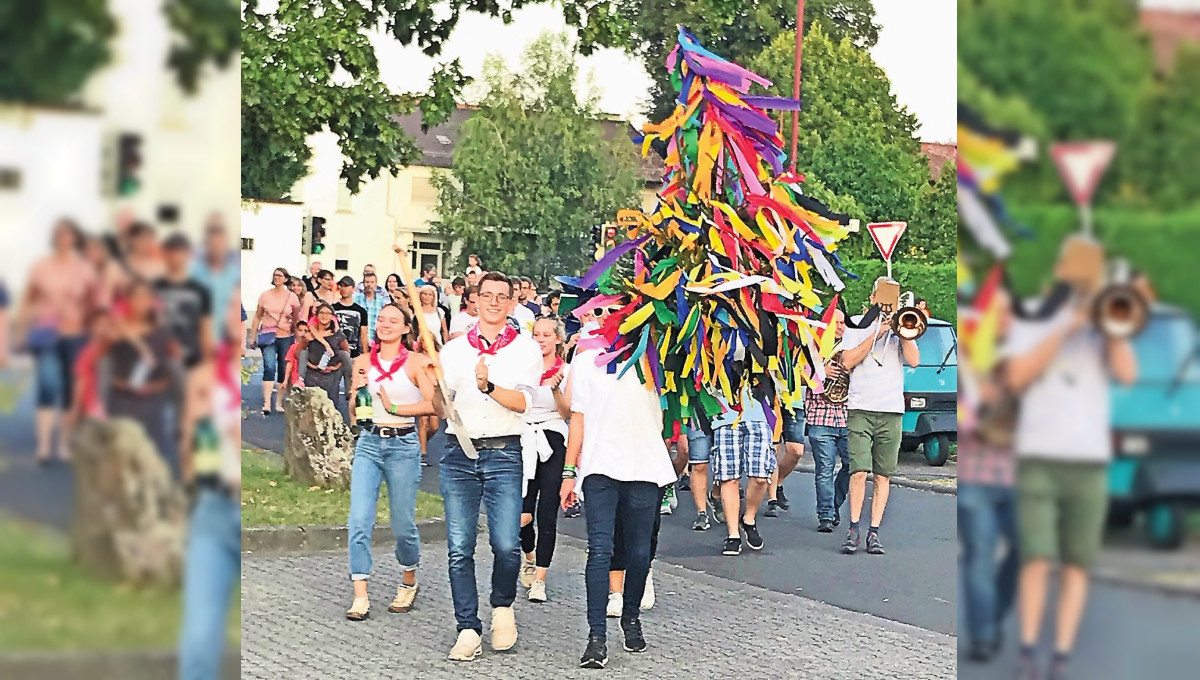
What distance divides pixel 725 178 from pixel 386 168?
6938mm

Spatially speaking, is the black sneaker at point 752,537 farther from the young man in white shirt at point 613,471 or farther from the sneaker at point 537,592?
the young man in white shirt at point 613,471

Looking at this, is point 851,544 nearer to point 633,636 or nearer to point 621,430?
point 633,636

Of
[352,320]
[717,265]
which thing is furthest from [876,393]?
[352,320]

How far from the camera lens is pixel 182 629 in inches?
121

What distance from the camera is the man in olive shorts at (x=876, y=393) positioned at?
11.6 meters

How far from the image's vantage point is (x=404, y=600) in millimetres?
9359

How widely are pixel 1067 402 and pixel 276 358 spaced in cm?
2061

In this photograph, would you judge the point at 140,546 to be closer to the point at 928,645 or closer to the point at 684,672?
the point at 684,672

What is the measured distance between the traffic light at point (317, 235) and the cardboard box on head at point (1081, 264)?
26631 millimetres

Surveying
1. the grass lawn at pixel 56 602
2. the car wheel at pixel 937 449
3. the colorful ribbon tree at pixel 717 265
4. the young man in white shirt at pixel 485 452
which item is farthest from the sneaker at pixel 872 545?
the grass lawn at pixel 56 602

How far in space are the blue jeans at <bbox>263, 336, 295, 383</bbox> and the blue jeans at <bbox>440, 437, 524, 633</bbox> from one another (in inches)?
545

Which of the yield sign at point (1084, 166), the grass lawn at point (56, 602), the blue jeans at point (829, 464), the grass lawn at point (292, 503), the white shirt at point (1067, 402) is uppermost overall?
the yield sign at point (1084, 166)

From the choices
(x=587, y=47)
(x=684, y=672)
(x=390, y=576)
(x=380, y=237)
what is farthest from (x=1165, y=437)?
(x=380, y=237)

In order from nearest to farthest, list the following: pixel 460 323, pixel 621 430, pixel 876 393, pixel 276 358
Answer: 1. pixel 621 430
2. pixel 876 393
3. pixel 460 323
4. pixel 276 358
